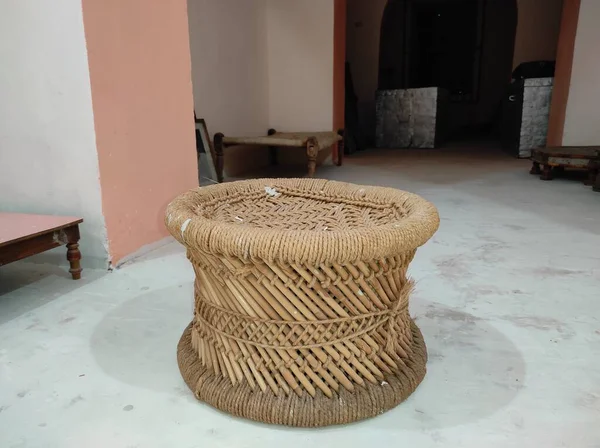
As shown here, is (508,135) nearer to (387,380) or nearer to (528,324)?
A: (528,324)

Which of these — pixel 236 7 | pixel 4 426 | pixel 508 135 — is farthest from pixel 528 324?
pixel 508 135

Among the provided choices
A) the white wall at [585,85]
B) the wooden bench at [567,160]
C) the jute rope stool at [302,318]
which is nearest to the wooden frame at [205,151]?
the jute rope stool at [302,318]

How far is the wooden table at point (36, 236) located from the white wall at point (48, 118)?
12 centimetres

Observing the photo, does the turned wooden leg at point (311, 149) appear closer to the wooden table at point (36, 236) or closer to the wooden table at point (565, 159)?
the wooden table at point (565, 159)

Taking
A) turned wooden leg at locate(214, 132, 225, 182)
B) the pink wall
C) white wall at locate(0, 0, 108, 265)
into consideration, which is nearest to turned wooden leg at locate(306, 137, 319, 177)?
turned wooden leg at locate(214, 132, 225, 182)

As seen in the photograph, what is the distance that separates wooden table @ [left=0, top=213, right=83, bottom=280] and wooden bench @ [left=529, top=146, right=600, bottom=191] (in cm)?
362

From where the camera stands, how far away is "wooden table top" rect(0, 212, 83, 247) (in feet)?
5.04

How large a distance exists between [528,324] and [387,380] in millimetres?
651

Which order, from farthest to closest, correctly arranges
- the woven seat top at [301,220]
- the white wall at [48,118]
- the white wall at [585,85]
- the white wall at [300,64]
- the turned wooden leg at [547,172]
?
1. the white wall at [300,64]
2. the white wall at [585,85]
3. the turned wooden leg at [547,172]
4. the white wall at [48,118]
5. the woven seat top at [301,220]

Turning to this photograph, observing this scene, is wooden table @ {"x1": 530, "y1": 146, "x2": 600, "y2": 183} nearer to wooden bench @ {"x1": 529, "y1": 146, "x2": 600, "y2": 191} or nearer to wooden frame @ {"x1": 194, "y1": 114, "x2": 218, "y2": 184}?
wooden bench @ {"x1": 529, "y1": 146, "x2": 600, "y2": 191}

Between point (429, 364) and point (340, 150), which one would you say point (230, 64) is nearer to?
point (340, 150)

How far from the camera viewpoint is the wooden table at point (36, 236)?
4.97ft

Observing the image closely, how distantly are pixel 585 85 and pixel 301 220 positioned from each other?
4.37 m

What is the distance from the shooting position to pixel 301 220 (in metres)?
1.31
